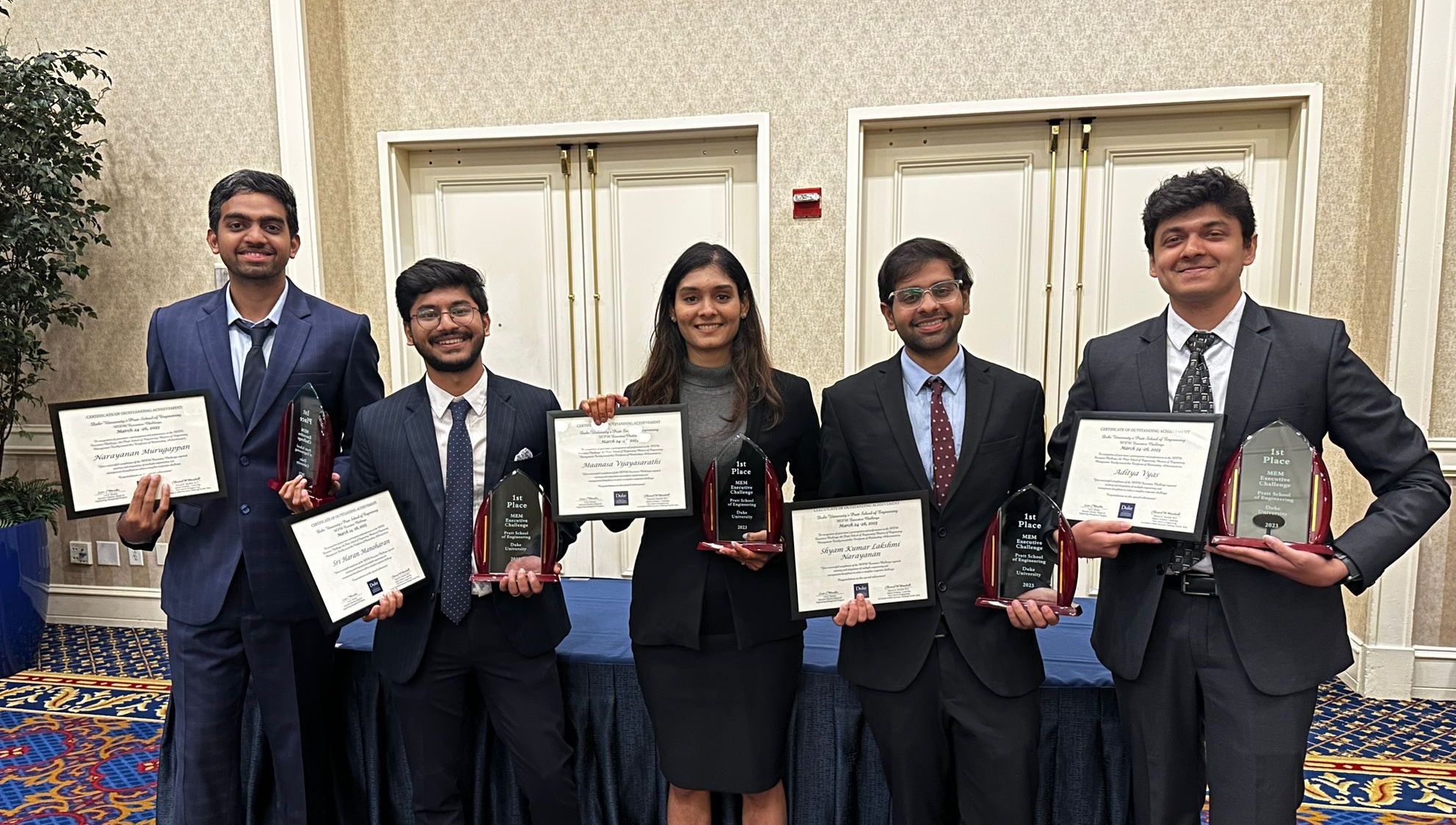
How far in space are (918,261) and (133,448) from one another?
1704 mm

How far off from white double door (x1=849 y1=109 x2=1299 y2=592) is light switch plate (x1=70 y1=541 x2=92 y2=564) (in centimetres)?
393

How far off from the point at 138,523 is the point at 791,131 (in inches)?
109

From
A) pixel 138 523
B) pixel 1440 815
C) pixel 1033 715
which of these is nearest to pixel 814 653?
pixel 1033 715

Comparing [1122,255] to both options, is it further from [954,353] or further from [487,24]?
A: [487,24]

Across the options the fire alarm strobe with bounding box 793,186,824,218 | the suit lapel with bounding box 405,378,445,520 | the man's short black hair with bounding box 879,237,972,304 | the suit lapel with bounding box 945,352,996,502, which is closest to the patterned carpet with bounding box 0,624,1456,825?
the suit lapel with bounding box 405,378,445,520

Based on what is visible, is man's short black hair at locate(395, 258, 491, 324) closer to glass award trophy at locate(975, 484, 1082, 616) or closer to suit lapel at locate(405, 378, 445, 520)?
suit lapel at locate(405, 378, 445, 520)

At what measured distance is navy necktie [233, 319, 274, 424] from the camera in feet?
5.90

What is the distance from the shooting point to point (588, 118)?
363cm

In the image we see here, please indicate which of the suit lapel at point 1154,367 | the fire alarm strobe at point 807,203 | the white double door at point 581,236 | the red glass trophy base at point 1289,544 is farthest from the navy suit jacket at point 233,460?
the fire alarm strobe at point 807,203

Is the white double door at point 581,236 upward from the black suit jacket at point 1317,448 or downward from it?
upward

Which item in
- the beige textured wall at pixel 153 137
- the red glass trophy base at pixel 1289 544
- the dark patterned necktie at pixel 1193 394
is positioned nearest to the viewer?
the red glass trophy base at pixel 1289 544

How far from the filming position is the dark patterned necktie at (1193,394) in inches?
56.5

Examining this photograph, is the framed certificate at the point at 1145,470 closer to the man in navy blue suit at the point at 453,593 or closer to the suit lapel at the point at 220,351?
the man in navy blue suit at the point at 453,593

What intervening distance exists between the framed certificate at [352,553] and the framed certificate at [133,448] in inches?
12.3
